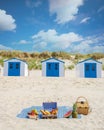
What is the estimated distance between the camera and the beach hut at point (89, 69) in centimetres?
2952

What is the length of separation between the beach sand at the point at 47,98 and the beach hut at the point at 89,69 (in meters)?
3.49

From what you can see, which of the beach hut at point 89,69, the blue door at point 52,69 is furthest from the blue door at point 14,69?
the beach hut at point 89,69

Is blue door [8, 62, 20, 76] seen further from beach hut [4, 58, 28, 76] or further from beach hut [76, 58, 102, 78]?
beach hut [76, 58, 102, 78]

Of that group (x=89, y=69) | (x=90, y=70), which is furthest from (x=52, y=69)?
(x=90, y=70)

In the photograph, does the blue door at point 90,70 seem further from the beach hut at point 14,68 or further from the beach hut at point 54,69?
the beach hut at point 14,68

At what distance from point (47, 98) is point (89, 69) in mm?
12041

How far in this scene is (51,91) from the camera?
846 inches

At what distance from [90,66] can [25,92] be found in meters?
11.3

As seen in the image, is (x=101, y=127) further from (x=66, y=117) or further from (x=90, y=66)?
(x=90, y=66)

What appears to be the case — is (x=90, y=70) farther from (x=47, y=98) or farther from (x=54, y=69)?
(x=47, y=98)

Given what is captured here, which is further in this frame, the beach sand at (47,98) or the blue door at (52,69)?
the blue door at (52,69)

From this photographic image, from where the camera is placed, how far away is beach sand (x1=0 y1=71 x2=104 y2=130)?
11.8 metres

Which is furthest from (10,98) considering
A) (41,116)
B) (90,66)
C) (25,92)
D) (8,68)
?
(90,66)

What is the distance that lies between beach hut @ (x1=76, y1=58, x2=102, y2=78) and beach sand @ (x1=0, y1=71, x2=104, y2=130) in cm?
349
